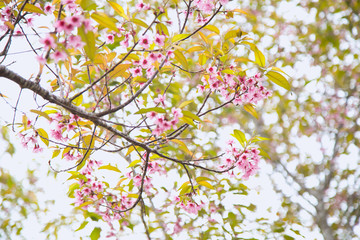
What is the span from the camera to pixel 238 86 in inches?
74.3

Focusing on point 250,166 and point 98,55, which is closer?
point 98,55

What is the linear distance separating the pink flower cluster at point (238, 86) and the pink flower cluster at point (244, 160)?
0.37 m

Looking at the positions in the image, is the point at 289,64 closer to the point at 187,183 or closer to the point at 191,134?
the point at 191,134

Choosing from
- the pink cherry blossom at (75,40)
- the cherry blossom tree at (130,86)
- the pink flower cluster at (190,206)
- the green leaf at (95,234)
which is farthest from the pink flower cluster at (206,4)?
the green leaf at (95,234)

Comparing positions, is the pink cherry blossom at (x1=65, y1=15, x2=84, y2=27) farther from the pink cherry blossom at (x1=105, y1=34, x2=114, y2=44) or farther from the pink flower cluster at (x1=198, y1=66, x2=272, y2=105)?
the pink flower cluster at (x1=198, y1=66, x2=272, y2=105)

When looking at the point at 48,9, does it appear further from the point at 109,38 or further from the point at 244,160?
the point at 244,160

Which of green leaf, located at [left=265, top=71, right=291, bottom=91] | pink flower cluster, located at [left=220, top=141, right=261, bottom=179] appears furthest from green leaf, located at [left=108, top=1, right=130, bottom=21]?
pink flower cluster, located at [left=220, top=141, right=261, bottom=179]

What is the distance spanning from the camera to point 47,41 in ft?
3.73

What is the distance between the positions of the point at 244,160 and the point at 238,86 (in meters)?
0.53

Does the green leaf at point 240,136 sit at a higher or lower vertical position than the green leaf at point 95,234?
higher

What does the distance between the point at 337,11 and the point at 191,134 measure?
3340 millimetres

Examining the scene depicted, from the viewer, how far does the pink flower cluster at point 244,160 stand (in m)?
1.82

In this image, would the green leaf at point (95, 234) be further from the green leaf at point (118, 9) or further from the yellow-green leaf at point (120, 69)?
the green leaf at point (118, 9)

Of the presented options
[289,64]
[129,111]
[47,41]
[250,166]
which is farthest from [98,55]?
[289,64]
